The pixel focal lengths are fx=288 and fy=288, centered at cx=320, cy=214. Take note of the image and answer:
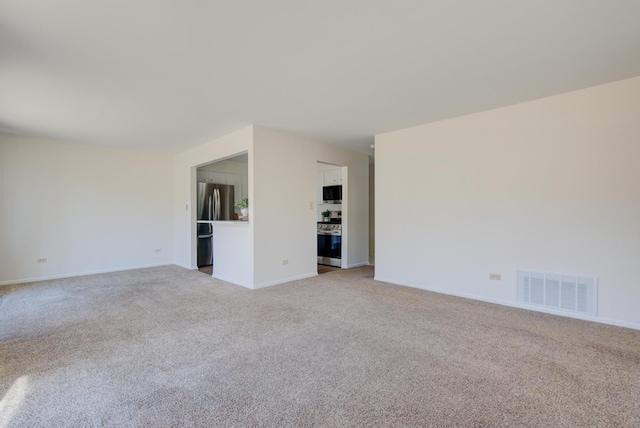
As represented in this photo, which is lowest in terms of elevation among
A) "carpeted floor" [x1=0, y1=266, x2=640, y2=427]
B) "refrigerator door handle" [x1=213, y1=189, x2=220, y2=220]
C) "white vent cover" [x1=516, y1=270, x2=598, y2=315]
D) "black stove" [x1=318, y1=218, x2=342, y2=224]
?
"carpeted floor" [x1=0, y1=266, x2=640, y2=427]

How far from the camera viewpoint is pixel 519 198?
3.46 metres

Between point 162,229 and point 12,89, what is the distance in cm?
384

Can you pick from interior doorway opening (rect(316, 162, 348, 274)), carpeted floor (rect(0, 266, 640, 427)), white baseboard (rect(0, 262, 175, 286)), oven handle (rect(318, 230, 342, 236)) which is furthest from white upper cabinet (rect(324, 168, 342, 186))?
white baseboard (rect(0, 262, 175, 286))

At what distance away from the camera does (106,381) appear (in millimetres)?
1973

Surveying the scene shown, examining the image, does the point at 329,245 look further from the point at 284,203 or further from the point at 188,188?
the point at 188,188

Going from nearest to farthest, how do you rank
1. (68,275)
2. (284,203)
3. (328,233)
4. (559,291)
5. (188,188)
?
(559,291)
(284,203)
(68,275)
(188,188)
(328,233)

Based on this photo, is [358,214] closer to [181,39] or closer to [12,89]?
[181,39]

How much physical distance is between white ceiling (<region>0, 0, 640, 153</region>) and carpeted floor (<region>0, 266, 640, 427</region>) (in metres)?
2.45

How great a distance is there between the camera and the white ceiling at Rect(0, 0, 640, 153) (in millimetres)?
1884

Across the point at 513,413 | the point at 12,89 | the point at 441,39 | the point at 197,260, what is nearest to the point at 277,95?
the point at 441,39

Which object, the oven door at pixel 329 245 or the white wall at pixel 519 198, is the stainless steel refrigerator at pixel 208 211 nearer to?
the oven door at pixel 329 245

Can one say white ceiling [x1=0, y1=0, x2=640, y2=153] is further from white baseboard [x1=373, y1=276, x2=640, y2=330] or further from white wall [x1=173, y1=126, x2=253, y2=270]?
white baseboard [x1=373, y1=276, x2=640, y2=330]

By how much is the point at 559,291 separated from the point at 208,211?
20.0ft

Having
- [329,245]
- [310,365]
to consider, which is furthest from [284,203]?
[310,365]
